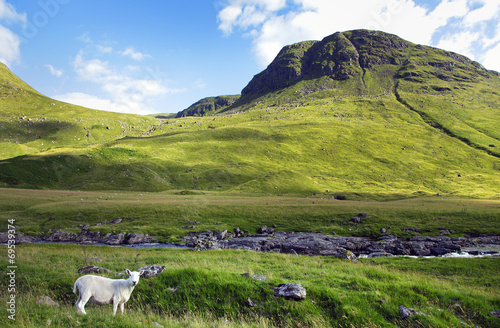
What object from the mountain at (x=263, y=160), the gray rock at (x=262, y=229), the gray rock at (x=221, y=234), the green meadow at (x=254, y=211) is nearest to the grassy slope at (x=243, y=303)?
the green meadow at (x=254, y=211)

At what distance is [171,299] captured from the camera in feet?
43.6

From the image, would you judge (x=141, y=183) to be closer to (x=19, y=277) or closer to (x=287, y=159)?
(x=287, y=159)

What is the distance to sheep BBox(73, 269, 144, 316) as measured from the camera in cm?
1098

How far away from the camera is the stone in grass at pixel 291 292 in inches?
506

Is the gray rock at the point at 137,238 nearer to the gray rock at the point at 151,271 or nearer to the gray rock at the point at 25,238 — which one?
the gray rock at the point at 25,238

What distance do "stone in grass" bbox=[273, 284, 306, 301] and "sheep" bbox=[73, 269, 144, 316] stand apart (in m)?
7.12

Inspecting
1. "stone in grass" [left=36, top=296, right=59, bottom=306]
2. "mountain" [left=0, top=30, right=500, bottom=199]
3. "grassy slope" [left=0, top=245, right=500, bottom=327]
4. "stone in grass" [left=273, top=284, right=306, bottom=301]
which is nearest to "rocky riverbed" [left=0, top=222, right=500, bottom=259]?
"grassy slope" [left=0, top=245, right=500, bottom=327]

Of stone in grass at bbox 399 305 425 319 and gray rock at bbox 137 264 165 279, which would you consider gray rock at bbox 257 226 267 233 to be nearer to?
gray rock at bbox 137 264 165 279

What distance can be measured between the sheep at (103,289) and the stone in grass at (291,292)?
712 centimetres

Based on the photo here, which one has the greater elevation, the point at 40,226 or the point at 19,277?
the point at 19,277

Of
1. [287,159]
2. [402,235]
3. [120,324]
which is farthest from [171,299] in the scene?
[287,159]

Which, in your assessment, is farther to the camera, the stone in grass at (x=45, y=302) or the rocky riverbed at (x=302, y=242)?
the rocky riverbed at (x=302, y=242)

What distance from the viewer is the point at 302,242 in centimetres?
4019

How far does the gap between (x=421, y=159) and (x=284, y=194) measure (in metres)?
112
